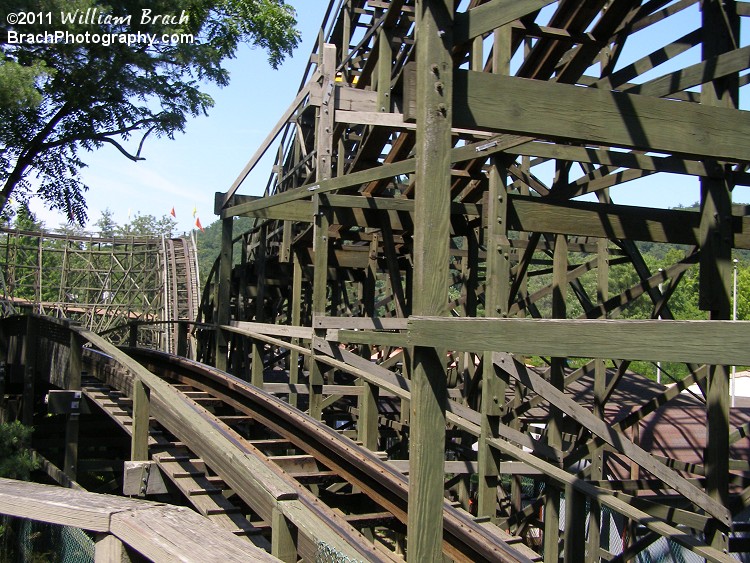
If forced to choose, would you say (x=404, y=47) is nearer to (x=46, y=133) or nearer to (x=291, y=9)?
(x=46, y=133)

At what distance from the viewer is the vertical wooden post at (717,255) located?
4.82m

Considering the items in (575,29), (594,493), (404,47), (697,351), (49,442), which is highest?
(404,47)

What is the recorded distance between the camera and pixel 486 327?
2855 millimetres

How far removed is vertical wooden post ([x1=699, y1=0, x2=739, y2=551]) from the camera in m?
4.82

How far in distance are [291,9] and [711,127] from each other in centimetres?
1581

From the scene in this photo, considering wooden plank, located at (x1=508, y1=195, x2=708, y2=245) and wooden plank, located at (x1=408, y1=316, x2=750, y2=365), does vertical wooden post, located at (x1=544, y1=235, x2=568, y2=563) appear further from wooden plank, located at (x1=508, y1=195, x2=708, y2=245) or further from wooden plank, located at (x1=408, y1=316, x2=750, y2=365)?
wooden plank, located at (x1=408, y1=316, x2=750, y2=365)

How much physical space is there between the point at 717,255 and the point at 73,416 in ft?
18.3

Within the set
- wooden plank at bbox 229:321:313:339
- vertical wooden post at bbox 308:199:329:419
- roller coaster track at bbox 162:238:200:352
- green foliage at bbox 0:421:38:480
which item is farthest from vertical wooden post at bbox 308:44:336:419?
roller coaster track at bbox 162:238:200:352

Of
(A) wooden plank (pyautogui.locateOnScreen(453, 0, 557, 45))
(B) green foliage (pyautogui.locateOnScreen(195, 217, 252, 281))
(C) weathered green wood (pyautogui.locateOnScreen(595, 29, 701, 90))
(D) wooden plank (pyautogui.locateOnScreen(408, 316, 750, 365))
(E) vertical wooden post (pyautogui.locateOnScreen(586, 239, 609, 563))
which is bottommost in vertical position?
(E) vertical wooden post (pyautogui.locateOnScreen(586, 239, 609, 563))

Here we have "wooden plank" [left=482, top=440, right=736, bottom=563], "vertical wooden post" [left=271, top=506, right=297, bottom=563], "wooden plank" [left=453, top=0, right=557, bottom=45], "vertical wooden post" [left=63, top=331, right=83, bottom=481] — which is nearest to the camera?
"wooden plank" [left=453, top=0, right=557, bottom=45]

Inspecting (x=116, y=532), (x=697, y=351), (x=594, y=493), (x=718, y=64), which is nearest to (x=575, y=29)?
(x=718, y=64)

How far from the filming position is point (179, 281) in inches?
1186

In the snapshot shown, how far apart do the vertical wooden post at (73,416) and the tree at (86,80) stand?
4.45m

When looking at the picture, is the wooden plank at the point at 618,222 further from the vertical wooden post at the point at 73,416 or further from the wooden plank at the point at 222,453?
the vertical wooden post at the point at 73,416
